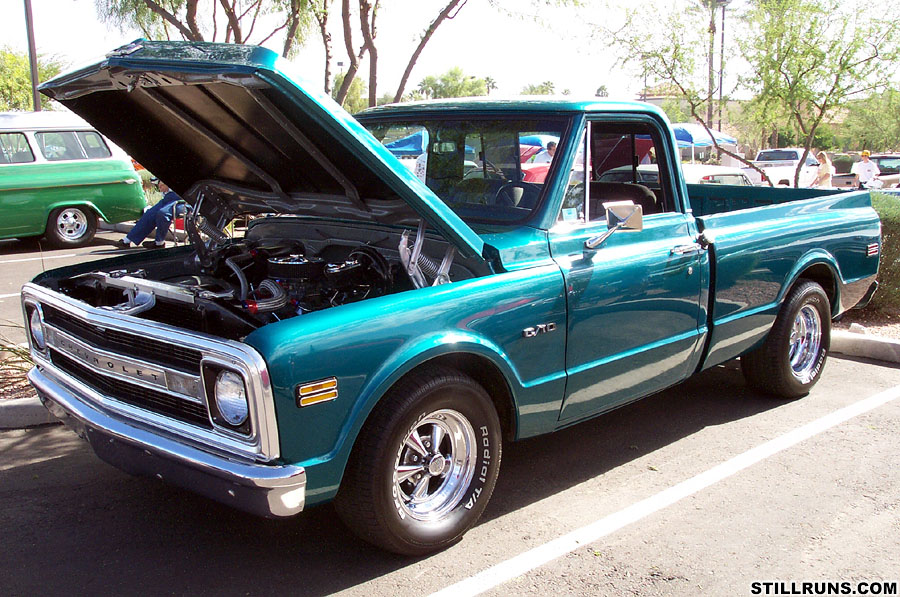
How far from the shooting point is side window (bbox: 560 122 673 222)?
161 inches

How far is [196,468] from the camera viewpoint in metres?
2.96

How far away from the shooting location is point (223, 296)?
3654 mm

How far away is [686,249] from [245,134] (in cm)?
240

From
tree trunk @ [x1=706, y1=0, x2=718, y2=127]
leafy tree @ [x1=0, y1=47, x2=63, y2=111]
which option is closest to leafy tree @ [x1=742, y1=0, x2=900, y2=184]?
tree trunk @ [x1=706, y1=0, x2=718, y2=127]

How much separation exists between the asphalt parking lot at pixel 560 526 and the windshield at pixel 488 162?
144cm

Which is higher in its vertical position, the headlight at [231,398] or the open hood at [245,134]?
the open hood at [245,134]

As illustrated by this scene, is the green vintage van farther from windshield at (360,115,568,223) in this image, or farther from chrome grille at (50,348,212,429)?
chrome grille at (50,348,212,429)

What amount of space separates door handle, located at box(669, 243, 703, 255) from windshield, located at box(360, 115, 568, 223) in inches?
34.0

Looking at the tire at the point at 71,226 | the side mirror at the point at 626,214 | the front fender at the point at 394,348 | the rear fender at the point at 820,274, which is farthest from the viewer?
the tire at the point at 71,226

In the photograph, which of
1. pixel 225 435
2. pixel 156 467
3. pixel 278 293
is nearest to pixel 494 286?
pixel 278 293

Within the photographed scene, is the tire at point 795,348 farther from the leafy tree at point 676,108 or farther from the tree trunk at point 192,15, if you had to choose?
the tree trunk at point 192,15

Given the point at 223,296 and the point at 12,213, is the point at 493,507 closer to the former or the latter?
the point at 223,296

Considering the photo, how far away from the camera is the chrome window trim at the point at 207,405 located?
279cm

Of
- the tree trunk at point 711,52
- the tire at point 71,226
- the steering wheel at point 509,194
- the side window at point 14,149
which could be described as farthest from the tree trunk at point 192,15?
the steering wheel at point 509,194
